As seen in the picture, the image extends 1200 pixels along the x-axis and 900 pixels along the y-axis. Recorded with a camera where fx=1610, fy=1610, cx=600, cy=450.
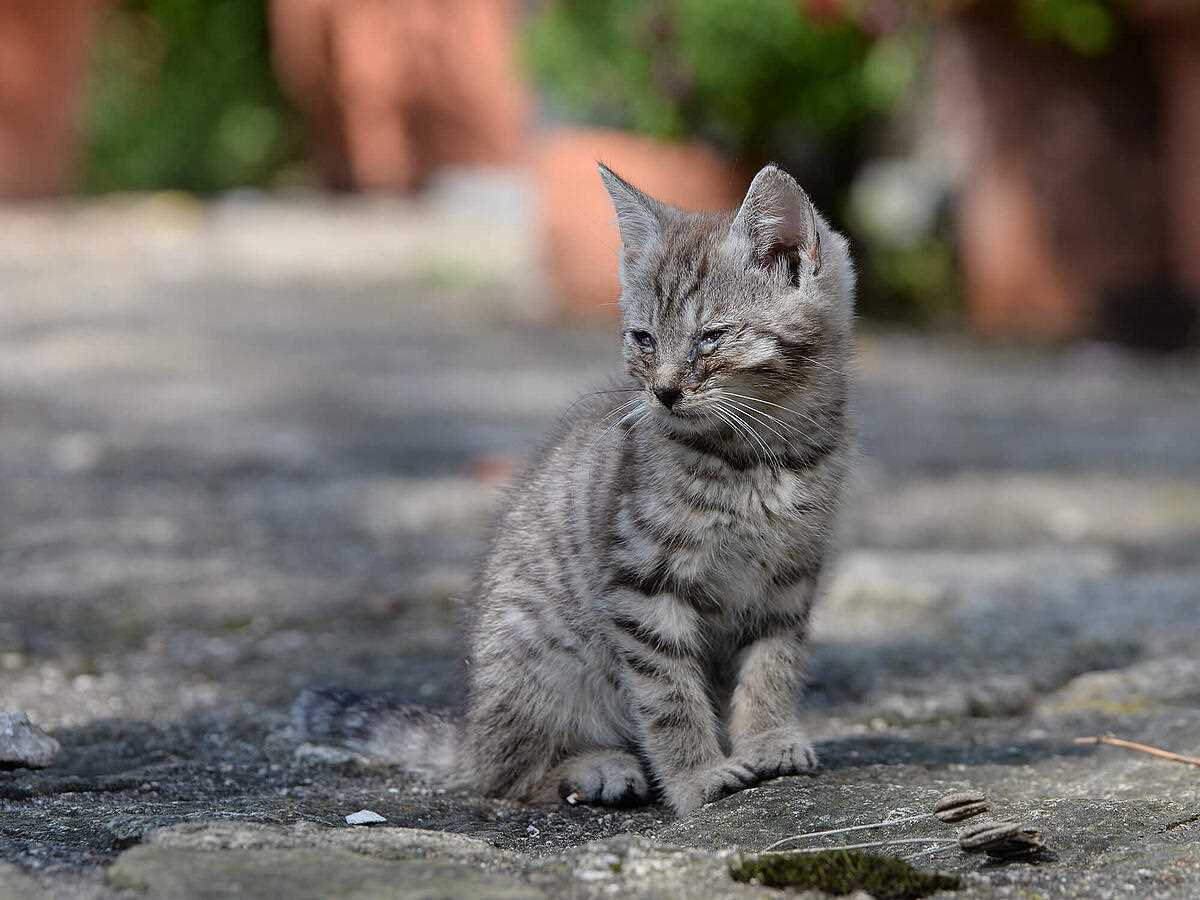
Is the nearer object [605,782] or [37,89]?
[605,782]

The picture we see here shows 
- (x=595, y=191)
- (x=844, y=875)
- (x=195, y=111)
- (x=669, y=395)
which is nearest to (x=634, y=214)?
(x=669, y=395)

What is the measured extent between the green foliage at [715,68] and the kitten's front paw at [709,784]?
6328 millimetres

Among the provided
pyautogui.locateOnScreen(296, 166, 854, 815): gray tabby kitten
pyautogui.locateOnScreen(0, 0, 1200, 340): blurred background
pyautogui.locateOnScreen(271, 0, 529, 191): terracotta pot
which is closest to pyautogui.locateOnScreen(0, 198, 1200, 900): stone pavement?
pyautogui.locateOnScreen(296, 166, 854, 815): gray tabby kitten

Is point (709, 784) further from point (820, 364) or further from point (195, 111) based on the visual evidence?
point (195, 111)

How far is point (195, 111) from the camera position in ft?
55.7

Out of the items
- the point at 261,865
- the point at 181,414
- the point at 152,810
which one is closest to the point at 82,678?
the point at 152,810

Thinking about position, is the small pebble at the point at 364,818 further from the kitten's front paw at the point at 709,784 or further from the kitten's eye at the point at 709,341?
the kitten's eye at the point at 709,341

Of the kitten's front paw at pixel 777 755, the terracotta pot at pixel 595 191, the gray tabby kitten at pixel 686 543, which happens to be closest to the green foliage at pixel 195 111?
the terracotta pot at pixel 595 191

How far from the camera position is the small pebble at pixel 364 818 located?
114 inches

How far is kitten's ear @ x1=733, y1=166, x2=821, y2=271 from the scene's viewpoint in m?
3.13

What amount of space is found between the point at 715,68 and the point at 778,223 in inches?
246

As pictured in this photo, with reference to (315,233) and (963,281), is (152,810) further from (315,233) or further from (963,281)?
(315,233)

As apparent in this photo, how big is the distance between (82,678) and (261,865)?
174cm

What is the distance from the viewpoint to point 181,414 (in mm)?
7129
